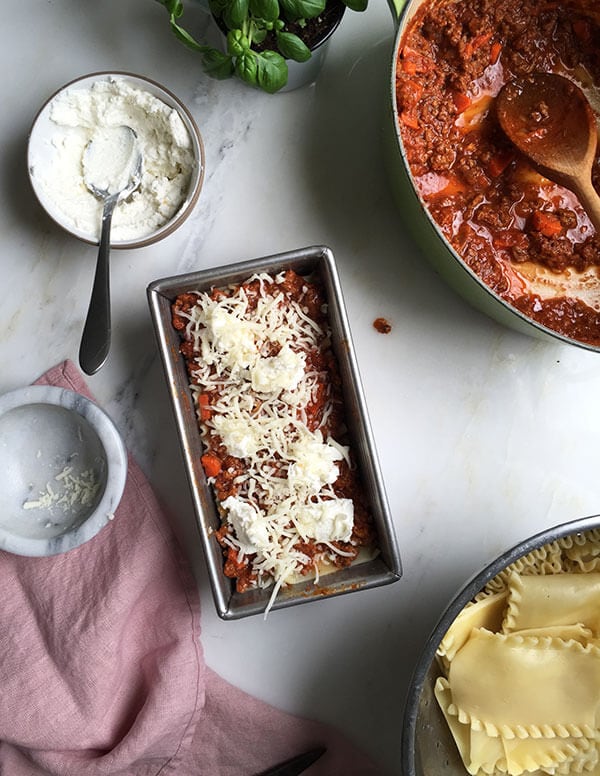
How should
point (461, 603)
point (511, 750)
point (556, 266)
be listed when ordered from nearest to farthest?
1. point (461, 603)
2. point (511, 750)
3. point (556, 266)

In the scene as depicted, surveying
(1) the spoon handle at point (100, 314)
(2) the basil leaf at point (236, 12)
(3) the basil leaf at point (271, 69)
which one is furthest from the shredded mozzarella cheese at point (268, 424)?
(2) the basil leaf at point (236, 12)

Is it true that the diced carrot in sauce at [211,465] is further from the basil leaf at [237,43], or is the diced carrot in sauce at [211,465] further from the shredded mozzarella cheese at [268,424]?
the basil leaf at [237,43]

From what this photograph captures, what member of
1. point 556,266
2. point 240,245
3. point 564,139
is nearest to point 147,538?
point 240,245

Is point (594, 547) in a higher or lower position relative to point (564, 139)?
lower

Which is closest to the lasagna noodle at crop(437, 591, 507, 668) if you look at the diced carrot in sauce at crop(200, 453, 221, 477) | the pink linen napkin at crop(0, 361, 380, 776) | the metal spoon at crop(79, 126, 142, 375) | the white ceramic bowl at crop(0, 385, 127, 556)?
the pink linen napkin at crop(0, 361, 380, 776)

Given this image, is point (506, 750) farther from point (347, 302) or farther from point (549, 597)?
point (347, 302)

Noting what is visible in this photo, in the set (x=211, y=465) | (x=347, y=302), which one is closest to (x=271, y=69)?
(x=347, y=302)

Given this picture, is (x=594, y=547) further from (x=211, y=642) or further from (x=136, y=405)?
(x=136, y=405)
